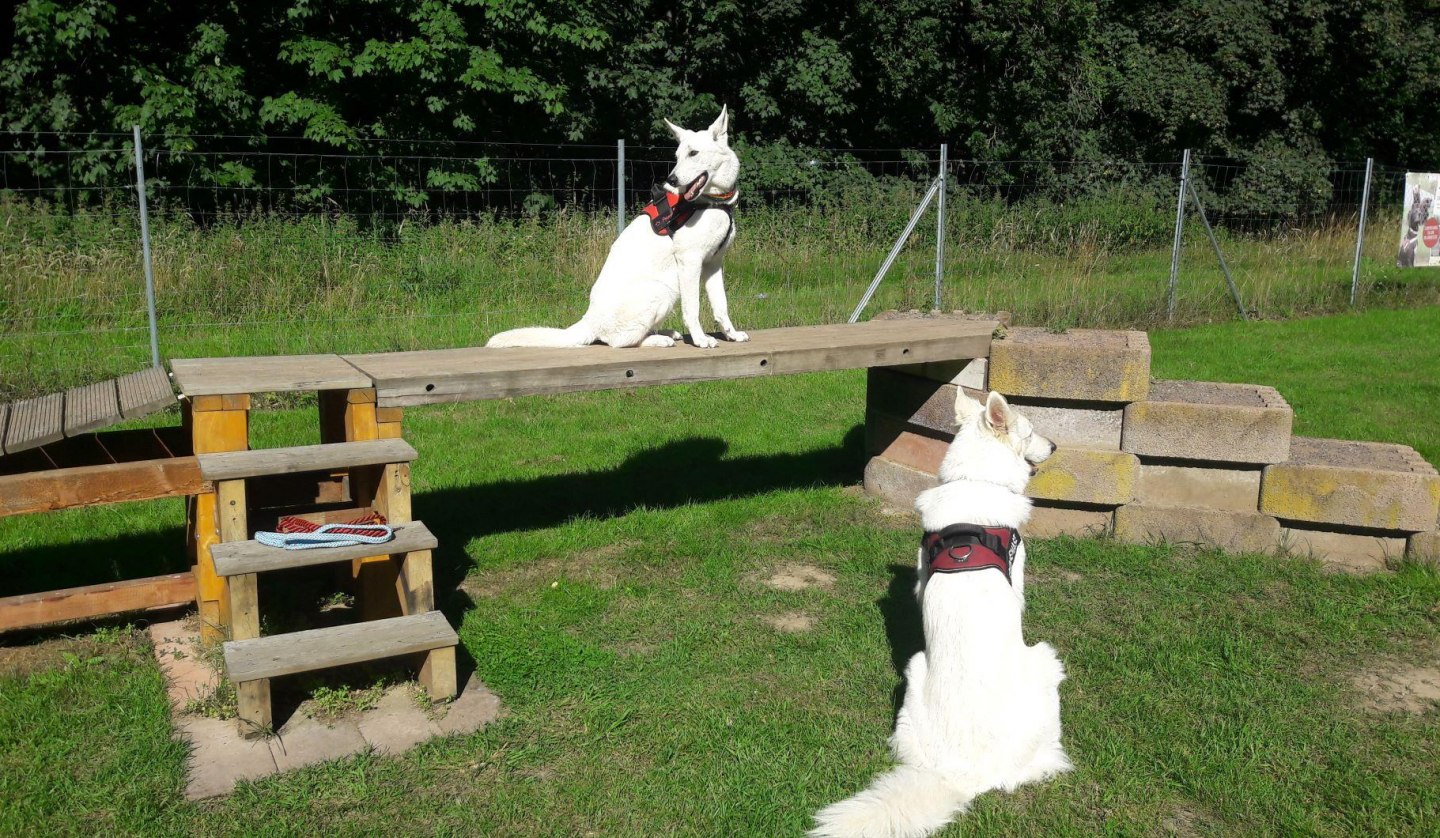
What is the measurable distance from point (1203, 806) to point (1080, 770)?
0.39m

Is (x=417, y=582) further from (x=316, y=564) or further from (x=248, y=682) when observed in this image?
(x=248, y=682)

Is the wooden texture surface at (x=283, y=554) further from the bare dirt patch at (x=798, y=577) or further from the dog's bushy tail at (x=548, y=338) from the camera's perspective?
the bare dirt patch at (x=798, y=577)

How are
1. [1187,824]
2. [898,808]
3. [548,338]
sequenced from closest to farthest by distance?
1. [898,808]
2. [1187,824]
3. [548,338]

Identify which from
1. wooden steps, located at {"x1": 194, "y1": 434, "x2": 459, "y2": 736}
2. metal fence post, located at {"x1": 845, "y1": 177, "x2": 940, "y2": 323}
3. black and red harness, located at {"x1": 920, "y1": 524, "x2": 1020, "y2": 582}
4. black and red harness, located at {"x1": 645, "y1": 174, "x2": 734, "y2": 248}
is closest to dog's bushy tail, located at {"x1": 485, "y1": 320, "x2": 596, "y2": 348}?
black and red harness, located at {"x1": 645, "y1": 174, "x2": 734, "y2": 248}

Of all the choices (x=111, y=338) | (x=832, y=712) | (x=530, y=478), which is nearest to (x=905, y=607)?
(x=832, y=712)

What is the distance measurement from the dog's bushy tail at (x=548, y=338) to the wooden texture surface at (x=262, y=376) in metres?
0.92

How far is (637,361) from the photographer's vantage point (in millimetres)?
4785

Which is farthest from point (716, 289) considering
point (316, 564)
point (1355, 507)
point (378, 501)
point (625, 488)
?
point (1355, 507)

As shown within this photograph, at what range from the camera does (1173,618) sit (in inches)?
189

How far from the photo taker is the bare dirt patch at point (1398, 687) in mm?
4062

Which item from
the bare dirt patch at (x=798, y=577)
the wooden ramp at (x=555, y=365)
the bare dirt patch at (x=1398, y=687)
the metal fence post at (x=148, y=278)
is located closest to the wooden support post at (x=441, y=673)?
the wooden ramp at (x=555, y=365)

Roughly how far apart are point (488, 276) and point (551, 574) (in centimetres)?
552

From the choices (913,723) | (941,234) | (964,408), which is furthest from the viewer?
(941,234)

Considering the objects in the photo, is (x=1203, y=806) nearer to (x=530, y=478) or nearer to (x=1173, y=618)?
(x=1173, y=618)
